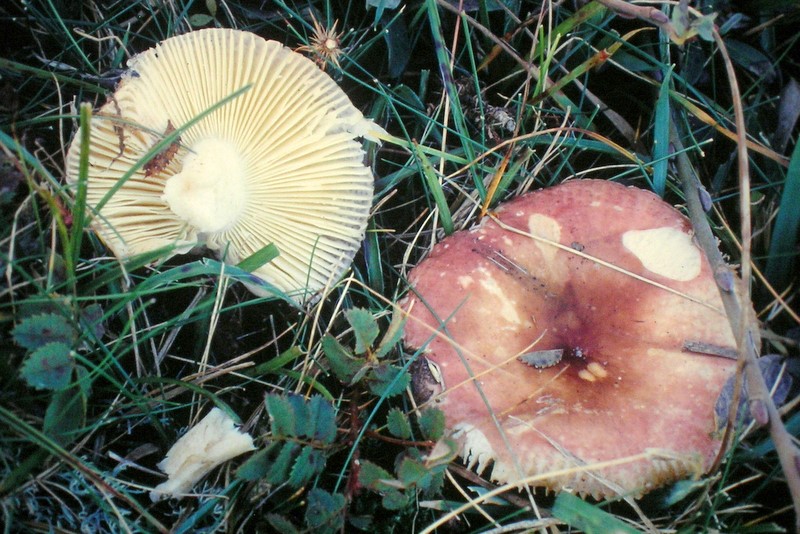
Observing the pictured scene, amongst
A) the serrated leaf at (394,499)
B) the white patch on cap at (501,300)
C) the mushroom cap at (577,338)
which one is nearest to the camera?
the serrated leaf at (394,499)

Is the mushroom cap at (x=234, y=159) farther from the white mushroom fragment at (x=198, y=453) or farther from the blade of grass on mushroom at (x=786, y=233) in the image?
the blade of grass on mushroom at (x=786, y=233)

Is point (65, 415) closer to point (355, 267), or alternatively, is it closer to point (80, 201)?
point (80, 201)

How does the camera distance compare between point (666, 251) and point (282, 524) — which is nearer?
point (282, 524)

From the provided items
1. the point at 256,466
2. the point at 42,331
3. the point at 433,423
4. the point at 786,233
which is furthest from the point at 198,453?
the point at 786,233

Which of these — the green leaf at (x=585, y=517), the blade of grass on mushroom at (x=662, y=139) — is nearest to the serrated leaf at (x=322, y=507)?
the green leaf at (x=585, y=517)

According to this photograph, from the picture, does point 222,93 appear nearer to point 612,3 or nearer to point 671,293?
point 612,3
